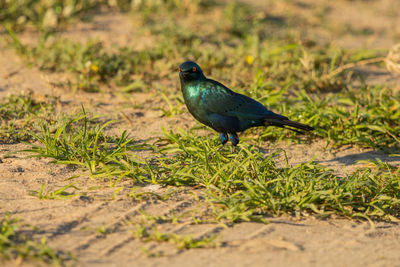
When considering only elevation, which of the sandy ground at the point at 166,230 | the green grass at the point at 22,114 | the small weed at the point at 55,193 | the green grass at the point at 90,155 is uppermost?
the green grass at the point at 22,114

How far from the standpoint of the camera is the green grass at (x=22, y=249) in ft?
9.73

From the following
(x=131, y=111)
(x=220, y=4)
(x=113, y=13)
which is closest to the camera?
(x=131, y=111)

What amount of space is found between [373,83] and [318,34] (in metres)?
2.36

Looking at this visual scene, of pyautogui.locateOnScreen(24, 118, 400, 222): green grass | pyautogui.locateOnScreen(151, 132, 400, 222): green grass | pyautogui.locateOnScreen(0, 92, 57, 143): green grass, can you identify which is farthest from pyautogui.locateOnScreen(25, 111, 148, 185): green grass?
pyautogui.locateOnScreen(0, 92, 57, 143): green grass

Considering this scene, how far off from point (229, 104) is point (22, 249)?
2164mm

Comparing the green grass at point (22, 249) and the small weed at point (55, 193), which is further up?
the small weed at point (55, 193)

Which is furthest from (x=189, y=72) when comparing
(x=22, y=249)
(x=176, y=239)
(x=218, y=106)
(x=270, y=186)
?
(x=22, y=249)

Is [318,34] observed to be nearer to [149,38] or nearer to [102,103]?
[149,38]

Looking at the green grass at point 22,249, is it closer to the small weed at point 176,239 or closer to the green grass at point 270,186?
the small weed at point 176,239

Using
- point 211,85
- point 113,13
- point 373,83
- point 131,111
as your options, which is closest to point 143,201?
point 211,85

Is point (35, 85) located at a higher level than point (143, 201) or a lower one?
higher

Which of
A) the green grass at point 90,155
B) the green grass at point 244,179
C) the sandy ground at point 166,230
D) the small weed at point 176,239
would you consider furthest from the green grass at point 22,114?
the small weed at point 176,239

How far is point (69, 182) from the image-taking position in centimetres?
417

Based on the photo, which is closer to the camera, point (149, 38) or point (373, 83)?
point (373, 83)
